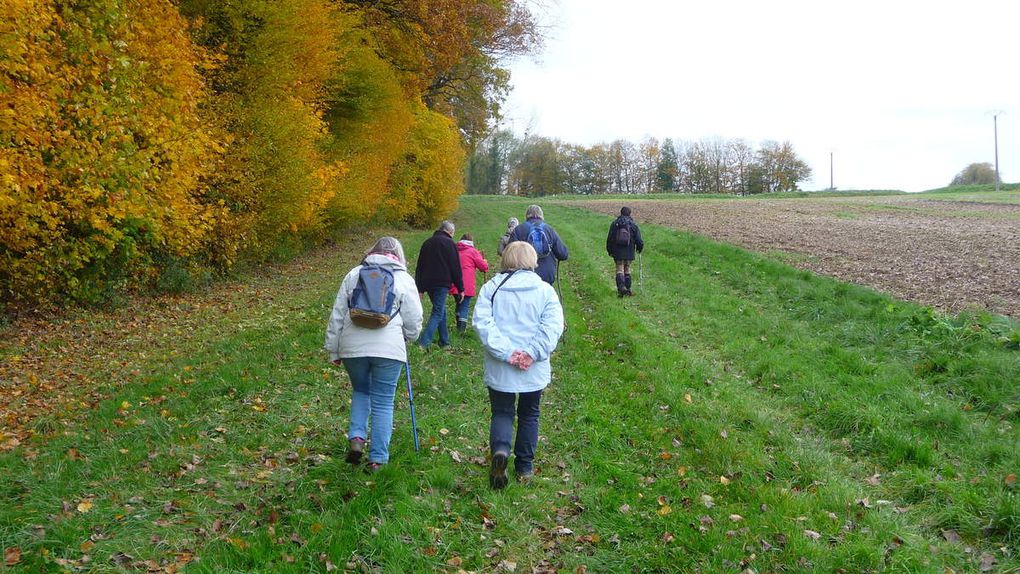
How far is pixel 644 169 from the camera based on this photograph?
106750 mm

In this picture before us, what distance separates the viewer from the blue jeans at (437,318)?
9.69 m

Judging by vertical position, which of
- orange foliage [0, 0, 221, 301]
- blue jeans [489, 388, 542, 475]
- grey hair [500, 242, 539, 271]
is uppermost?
orange foliage [0, 0, 221, 301]

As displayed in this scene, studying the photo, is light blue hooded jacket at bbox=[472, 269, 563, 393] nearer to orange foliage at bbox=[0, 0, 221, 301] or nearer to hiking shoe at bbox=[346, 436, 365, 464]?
hiking shoe at bbox=[346, 436, 365, 464]

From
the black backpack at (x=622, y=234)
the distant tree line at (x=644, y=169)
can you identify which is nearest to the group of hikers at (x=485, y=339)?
the black backpack at (x=622, y=234)

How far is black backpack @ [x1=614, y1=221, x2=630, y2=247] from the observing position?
1327 cm

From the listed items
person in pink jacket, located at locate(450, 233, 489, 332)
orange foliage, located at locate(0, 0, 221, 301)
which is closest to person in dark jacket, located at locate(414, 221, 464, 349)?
Answer: person in pink jacket, located at locate(450, 233, 489, 332)

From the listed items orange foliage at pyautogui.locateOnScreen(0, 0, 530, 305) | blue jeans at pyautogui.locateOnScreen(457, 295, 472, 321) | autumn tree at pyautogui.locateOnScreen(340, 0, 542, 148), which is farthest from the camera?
autumn tree at pyautogui.locateOnScreen(340, 0, 542, 148)

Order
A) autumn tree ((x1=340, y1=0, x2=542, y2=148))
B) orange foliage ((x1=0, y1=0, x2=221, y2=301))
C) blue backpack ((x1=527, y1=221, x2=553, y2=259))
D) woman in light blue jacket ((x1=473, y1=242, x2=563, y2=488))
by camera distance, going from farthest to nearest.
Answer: autumn tree ((x1=340, y1=0, x2=542, y2=148))
blue backpack ((x1=527, y1=221, x2=553, y2=259))
orange foliage ((x1=0, y1=0, x2=221, y2=301))
woman in light blue jacket ((x1=473, y1=242, x2=563, y2=488))

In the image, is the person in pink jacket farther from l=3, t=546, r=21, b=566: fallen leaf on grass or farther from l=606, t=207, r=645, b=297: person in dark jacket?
l=3, t=546, r=21, b=566: fallen leaf on grass

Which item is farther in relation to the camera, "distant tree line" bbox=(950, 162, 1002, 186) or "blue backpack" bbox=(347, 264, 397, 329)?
"distant tree line" bbox=(950, 162, 1002, 186)

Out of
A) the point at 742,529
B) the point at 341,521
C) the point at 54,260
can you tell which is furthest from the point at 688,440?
the point at 54,260

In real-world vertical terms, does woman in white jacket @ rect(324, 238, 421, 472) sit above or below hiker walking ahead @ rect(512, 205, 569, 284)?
below

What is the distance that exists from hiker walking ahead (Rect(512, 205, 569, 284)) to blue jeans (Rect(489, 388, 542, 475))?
5.03m

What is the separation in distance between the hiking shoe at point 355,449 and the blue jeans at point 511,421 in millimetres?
1189
